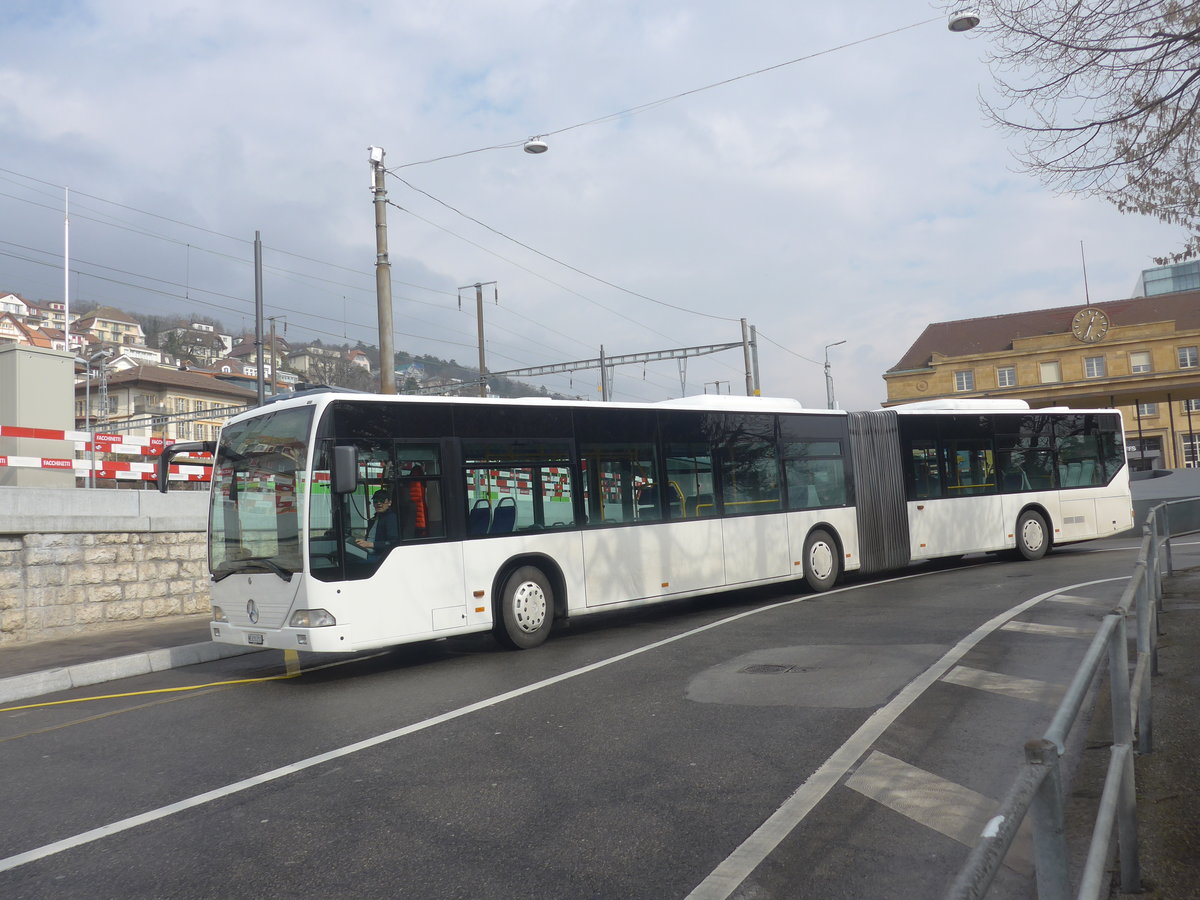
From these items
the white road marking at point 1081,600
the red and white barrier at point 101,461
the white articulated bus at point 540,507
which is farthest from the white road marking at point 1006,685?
the red and white barrier at point 101,461

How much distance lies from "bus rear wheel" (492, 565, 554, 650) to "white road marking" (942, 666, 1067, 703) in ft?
14.9

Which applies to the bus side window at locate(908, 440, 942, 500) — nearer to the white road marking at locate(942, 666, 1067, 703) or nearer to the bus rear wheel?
the bus rear wheel

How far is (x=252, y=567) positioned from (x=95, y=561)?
5.27 m

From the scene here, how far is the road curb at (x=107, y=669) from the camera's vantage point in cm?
943

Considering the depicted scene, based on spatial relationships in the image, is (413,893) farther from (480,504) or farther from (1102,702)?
(480,504)

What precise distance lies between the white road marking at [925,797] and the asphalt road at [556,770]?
20mm

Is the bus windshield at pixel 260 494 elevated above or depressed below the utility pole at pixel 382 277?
below

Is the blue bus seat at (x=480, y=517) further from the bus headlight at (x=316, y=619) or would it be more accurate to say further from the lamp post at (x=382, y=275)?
the lamp post at (x=382, y=275)

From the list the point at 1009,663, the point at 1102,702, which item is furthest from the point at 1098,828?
the point at 1009,663

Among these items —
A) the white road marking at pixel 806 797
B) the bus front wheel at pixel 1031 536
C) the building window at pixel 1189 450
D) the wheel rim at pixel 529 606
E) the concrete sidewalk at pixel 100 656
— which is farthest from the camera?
the building window at pixel 1189 450

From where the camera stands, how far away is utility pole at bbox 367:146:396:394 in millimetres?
16594

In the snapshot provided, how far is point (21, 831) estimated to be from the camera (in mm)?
5062

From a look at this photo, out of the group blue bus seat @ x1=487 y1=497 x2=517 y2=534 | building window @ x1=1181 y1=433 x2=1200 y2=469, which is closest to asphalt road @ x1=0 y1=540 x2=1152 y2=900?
blue bus seat @ x1=487 y1=497 x2=517 y2=534

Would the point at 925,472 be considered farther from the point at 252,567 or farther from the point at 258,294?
the point at 258,294
